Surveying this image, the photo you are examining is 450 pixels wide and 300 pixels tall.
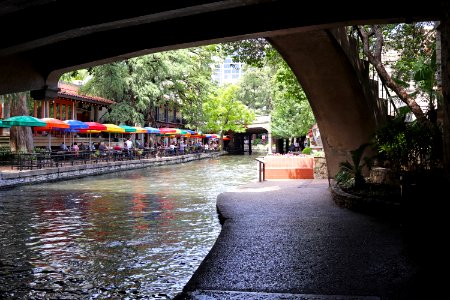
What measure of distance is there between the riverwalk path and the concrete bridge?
201 centimetres

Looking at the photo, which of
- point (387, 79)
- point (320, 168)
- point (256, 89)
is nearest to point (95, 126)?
point (320, 168)

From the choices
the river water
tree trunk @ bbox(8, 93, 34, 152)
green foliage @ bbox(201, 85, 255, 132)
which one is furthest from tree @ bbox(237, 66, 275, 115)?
the river water

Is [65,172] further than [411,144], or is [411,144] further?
[65,172]

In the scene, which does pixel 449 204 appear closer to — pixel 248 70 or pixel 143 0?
pixel 143 0

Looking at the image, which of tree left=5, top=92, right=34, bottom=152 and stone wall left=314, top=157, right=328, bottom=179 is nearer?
stone wall left=314, top=157, right=328, bottom=179

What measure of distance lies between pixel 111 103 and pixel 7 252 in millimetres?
32383

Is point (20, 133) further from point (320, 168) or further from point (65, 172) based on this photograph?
point (320, 168)

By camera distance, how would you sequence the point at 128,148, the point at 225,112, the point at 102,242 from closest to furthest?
1. the point at 102,242
2. the point at 128,148
3. the point at 225,112

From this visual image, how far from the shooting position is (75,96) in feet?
115

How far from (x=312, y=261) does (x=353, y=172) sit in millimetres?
6414

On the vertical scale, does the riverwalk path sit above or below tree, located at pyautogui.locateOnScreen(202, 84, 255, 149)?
below

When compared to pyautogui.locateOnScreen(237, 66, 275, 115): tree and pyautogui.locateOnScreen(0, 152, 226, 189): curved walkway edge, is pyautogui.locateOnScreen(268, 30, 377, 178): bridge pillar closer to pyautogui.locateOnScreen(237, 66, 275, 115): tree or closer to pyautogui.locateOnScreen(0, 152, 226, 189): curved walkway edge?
pyautogui.locateOnScreen(0, 152, 226, 189): curved walkway edge

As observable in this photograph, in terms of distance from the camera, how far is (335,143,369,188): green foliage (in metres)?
12.0

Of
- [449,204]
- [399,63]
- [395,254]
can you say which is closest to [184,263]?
[395,254]
